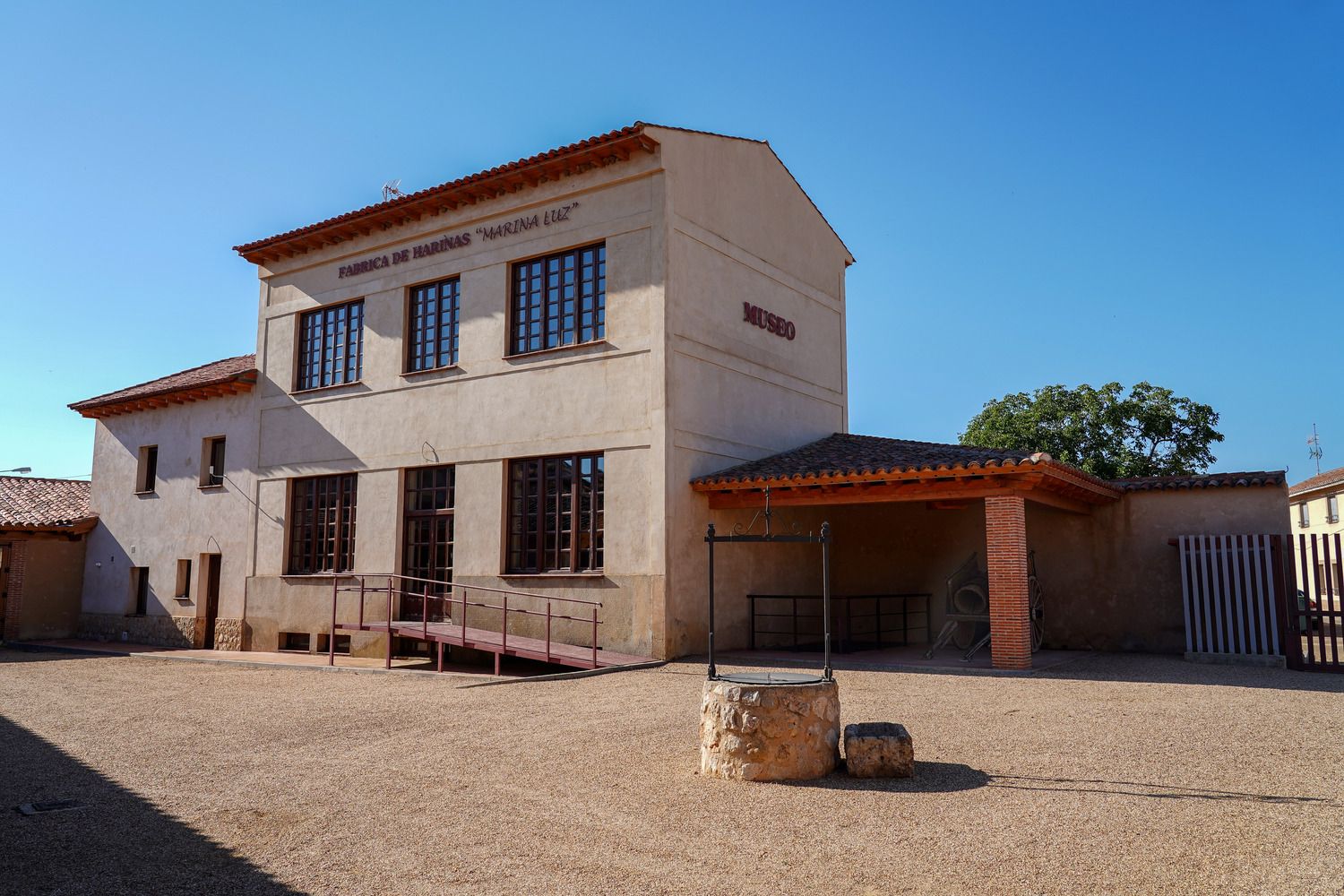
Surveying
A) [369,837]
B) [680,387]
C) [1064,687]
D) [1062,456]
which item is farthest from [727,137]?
[1062,456]

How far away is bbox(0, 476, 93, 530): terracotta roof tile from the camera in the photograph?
21.0m

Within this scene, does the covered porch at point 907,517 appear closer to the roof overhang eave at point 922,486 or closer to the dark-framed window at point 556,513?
the roof overhang eave at point 922,486

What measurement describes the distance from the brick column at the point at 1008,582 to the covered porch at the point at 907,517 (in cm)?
1

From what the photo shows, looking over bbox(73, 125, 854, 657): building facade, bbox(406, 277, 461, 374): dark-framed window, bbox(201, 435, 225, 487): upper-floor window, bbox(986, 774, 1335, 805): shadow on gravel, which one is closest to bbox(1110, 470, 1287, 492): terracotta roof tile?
bbox(73, 125, 854, 657): building facade

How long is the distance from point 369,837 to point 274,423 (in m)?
15.1

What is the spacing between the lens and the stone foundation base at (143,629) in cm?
A: 1953

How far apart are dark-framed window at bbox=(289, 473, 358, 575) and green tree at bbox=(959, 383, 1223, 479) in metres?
21.8

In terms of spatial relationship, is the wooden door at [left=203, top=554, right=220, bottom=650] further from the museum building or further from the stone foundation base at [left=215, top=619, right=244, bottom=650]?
the stone foundation base at [left=215, top=619, right=244, bottom=650]

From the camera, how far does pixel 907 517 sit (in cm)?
1784

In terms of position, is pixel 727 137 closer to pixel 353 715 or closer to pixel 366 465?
pixel 366 465

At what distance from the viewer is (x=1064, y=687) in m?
10.9

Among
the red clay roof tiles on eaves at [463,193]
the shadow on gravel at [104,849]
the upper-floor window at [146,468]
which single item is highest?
the red clay roof tiles on eaves at [463,193]

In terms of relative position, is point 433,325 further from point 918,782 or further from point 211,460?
point 918,782

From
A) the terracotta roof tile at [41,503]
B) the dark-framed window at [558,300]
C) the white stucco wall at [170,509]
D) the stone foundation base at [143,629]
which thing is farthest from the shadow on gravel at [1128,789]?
the terracotta roof tile at [41,503]
